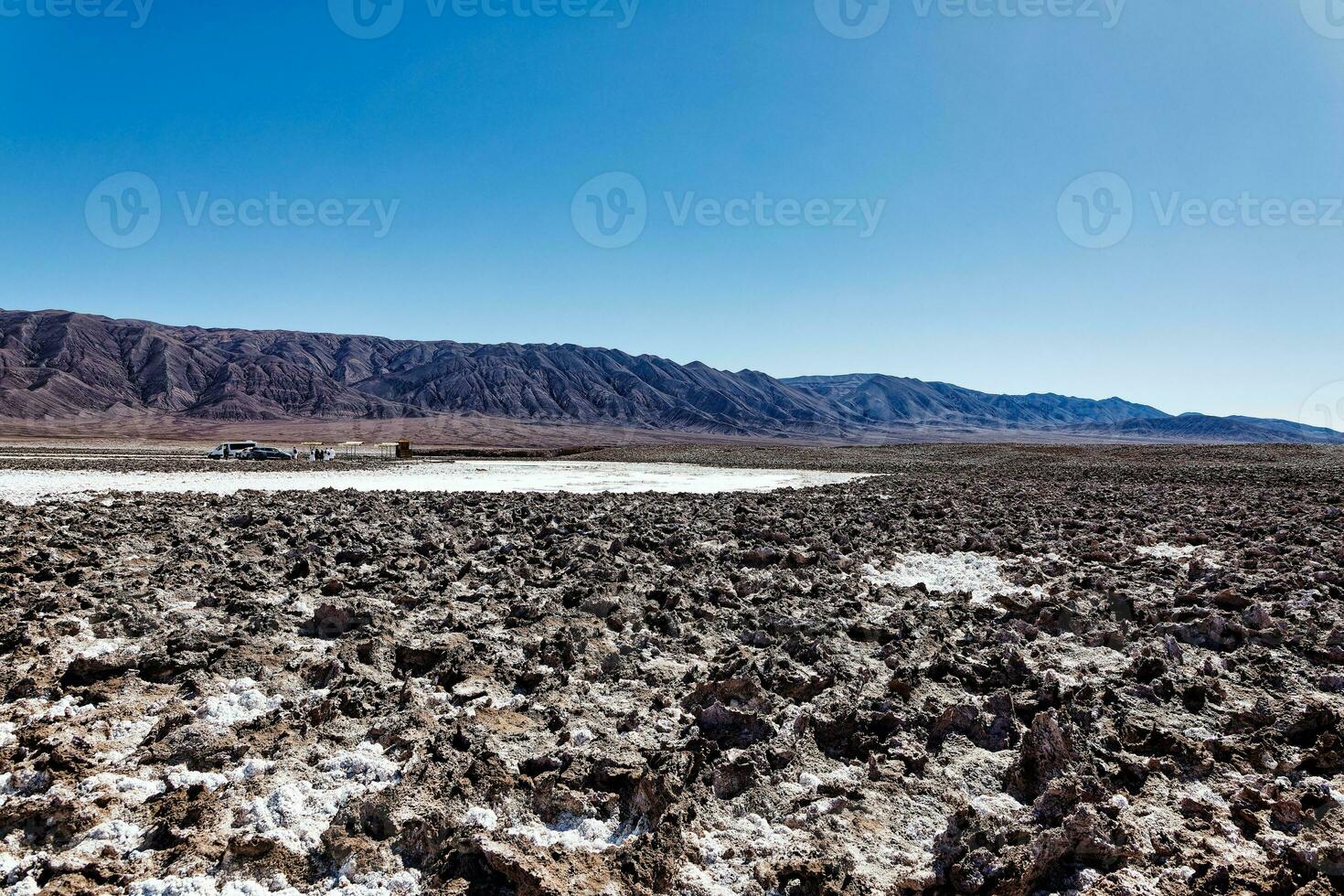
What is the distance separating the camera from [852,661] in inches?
194

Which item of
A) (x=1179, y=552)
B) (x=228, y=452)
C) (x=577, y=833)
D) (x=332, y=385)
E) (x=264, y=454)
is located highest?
(x=332, y=385)

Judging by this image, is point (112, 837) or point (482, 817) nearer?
point (112, 837)

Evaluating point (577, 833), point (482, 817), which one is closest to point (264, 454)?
point (482, 817)

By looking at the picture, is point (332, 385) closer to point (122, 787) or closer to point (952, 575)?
point (952, 575)

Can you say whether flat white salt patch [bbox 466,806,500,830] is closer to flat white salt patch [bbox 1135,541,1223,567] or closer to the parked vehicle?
flat white salt patch [bbox 1135,541,1223,567]

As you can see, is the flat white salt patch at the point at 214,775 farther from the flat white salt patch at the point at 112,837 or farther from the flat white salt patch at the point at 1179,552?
the flat white salt patch at the point at 1179,552

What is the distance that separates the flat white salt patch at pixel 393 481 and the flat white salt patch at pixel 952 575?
9.34m

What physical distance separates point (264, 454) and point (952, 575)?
124ft

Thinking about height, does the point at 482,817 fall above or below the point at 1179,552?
below

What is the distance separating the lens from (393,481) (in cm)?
2152

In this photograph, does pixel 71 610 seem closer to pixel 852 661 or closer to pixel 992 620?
pixel 852 661

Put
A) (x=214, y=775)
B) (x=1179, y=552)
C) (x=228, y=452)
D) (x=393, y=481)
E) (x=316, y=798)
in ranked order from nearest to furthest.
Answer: (x=316, y=798), (x=214, y=775), (x=1179, y=552), (x=393, y=481), (x=228, y=452)

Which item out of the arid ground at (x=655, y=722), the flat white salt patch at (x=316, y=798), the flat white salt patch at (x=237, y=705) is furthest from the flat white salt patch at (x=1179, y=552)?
the flat white salt patch at (x=237, y=705)

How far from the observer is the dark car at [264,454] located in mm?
35594
